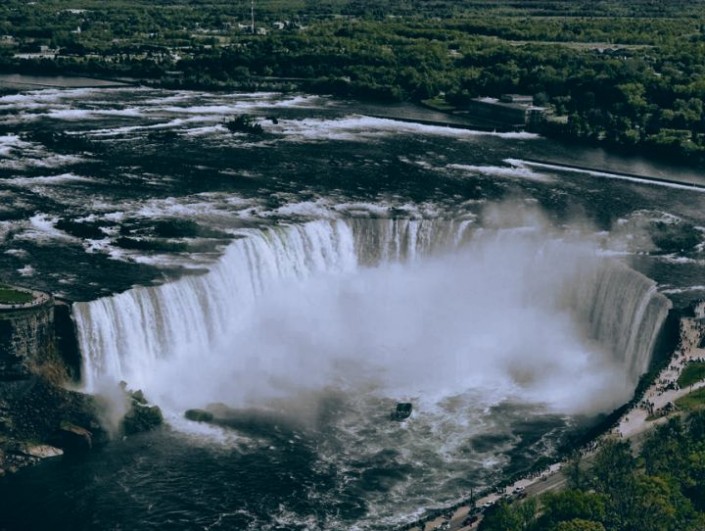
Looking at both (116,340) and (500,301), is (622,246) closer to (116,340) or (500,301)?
(500,301)

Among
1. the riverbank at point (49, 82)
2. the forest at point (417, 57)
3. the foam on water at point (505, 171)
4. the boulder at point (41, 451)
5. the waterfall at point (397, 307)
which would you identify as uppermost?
the forest at point (417, 57)

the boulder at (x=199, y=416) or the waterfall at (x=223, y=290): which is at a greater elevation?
the waterfall at (x=223, y=290)

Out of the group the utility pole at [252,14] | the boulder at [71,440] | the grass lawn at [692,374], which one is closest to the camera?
the boulder at [71,440]

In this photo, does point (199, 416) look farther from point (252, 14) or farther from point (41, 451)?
point (252, 14)

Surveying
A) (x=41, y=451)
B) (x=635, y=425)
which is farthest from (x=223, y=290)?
(x=635, y=425)

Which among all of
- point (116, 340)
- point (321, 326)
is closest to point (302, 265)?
point (321, 326)

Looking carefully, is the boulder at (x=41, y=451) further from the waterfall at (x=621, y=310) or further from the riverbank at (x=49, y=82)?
the riverbank at (x=49, y=82)

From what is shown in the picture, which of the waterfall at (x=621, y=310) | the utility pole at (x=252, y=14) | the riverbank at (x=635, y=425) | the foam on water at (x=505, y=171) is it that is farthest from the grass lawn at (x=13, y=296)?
the utility pole at (x=252, y=14)
